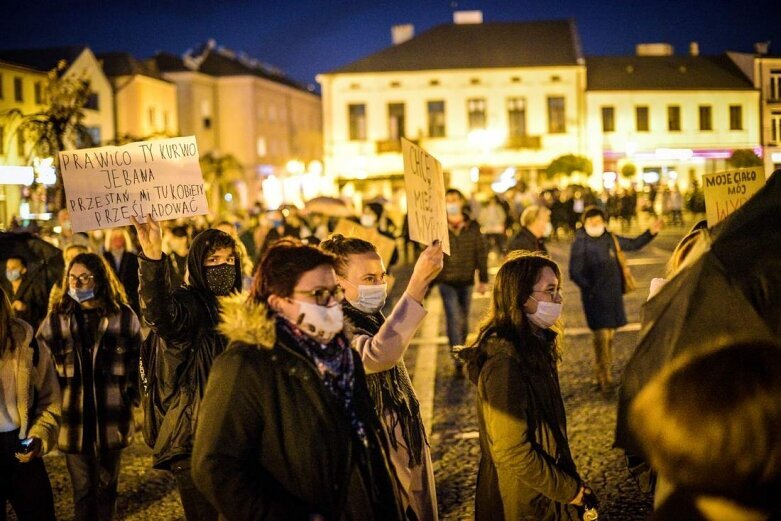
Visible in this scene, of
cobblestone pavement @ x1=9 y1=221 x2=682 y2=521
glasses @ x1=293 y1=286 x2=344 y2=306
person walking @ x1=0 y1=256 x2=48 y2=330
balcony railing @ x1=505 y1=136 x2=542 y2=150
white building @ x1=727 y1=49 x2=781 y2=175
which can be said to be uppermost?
white building @ x1=727 y1=49 x2=781 y2=175

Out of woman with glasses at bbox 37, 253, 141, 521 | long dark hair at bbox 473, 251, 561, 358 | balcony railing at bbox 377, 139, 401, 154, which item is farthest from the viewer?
balcony railing at bbox 377, 139, 401, 154

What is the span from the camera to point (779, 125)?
5206cm

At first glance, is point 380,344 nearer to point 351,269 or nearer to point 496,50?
point 351,269

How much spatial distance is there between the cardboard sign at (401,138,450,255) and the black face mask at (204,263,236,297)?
1.23 m

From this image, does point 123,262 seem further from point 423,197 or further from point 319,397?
point 319,397

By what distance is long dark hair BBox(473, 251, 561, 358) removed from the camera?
12.2 ft

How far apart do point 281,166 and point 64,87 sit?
58136 millimetres

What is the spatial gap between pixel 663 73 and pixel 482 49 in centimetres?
1178

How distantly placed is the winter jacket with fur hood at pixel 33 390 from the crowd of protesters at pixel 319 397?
11 millimetres

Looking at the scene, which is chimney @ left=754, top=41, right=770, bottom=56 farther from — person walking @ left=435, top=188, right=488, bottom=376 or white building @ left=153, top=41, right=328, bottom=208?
person walking @ left=435, top=188, right=488, bottom=376

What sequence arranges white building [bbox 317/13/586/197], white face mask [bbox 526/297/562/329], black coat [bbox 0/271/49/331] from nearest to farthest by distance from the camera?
white face mask [bbox 526/297/562/329] → black coat [bbox 0/271/49/331] → white building [bbox 317/13/586/197]

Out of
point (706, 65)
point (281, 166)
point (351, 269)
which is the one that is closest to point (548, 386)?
point (351, 269)

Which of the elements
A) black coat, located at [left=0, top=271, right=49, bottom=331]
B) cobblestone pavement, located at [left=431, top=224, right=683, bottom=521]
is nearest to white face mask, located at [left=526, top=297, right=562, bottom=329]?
cobblestone pavement, located at [left=431, top=224, right=683, bottom=521]

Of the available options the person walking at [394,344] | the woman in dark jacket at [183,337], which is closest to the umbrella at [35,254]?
the woman in dark jacket at [183,337]
